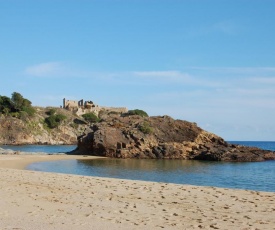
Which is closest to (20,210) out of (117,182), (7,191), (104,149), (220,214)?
(7,191)

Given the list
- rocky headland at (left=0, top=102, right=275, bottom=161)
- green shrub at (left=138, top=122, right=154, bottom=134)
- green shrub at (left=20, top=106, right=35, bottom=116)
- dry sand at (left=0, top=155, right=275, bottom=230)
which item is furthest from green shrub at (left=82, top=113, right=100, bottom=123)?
dry sand at (left=0, top=155, right=275, bottom=230)

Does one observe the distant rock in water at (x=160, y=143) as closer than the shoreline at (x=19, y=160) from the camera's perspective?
No

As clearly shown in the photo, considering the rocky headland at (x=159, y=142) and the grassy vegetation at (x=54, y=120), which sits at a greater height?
the grassy vegetation at (x=54, y=120)

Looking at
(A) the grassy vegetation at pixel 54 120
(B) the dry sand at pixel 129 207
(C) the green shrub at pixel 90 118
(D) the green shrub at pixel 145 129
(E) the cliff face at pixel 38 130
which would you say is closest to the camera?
(B) the dry sand at pixel 129 207

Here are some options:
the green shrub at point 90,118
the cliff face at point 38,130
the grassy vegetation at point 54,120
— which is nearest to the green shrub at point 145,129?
the cliff face at point 38,130

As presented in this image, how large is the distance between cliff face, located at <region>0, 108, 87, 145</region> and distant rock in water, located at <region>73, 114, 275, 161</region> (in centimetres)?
5187

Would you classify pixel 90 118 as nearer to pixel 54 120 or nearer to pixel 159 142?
pixel 54 120

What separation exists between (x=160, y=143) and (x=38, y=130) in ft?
213

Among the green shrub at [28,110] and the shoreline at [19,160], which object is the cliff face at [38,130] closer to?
the green shrub at [28,110]

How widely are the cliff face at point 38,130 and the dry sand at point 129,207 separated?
284 ft

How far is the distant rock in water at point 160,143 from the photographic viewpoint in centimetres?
4981

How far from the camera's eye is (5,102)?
108 meters

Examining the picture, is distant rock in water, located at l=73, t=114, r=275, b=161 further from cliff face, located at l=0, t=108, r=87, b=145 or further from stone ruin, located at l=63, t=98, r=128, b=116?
stone ruin, located at l=63, t=98, r=128, b=116

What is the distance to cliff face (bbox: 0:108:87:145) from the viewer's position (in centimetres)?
10112
